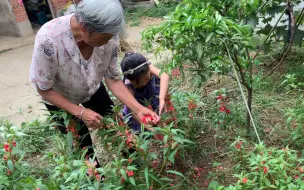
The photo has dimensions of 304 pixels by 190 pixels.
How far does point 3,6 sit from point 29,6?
1.25 metres

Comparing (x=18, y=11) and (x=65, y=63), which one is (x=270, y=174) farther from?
(x=18, y=11)

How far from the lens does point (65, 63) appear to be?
177 cm

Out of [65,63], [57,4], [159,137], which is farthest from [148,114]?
[57,4]

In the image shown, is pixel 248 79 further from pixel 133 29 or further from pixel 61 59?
pixel 133 29

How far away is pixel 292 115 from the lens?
2145 mm

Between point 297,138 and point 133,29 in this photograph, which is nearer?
point 297,138

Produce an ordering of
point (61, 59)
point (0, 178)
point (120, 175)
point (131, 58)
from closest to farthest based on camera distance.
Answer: point (0, 178), point (120, 175), point (61, 59), point (131, 58)

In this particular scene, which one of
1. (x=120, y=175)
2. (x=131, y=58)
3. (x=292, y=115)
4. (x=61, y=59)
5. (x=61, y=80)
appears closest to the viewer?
(x=120, y=175)

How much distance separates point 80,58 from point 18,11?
6.50 metres

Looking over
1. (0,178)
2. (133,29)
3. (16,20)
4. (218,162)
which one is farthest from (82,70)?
(16,20)

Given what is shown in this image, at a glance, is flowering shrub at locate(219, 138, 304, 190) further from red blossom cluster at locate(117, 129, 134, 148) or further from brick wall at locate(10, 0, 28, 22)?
brick wall at locate(10, 0, 28, 22)

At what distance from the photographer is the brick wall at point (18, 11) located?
7.31 m

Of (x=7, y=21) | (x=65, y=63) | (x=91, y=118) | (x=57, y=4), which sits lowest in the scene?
(x=7, y=21)

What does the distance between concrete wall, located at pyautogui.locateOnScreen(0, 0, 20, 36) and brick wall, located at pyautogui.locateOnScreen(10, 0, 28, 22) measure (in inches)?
3.6
